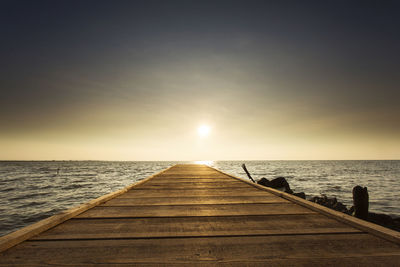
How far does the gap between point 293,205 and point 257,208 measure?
610mm

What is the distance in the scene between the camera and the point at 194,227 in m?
2.01

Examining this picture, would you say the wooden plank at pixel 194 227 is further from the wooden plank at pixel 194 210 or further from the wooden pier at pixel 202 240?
the wooden plank at pixel 194 210

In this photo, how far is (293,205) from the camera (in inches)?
117

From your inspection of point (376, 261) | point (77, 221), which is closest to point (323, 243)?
point (376, 261)

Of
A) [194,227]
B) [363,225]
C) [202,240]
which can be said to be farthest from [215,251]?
[363,225]

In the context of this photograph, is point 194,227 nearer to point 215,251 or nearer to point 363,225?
point 215,251

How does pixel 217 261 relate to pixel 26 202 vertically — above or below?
above

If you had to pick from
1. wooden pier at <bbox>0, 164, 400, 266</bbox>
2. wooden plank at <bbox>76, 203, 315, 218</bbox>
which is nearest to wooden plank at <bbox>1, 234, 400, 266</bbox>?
wooden pier at <bbox>0, 164, 400, 266</bbox>

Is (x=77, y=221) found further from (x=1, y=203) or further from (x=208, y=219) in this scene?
(x=1, y=203)

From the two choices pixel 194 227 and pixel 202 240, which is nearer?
pixel 202 240

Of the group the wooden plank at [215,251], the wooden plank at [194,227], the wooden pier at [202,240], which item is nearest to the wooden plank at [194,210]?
the wooden pier at [202,240]

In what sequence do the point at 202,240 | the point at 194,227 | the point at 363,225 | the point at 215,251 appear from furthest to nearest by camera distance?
the point at 194,227 < the point at 363,225 < the point at 202,240 < the point at 215,251

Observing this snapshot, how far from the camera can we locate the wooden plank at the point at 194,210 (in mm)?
2502

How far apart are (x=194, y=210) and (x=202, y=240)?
103 cm
